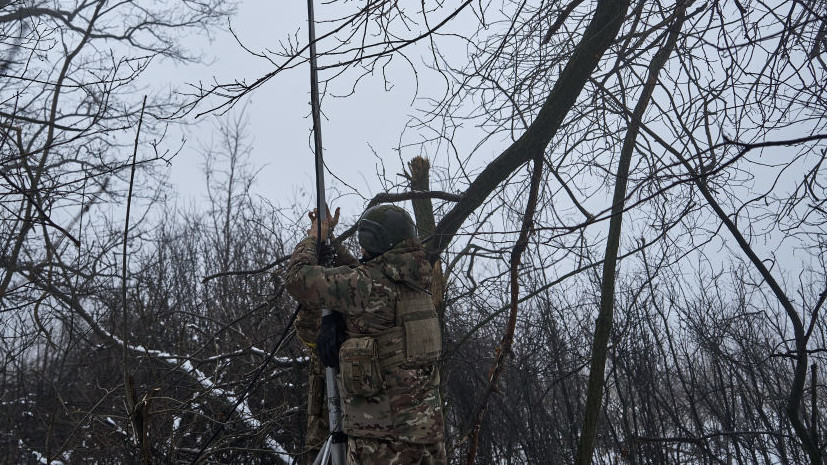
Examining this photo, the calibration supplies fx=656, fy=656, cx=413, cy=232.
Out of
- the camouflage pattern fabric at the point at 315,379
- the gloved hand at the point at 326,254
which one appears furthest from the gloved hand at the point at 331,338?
the gloved hand at the point at 326,254

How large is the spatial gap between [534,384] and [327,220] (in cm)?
540

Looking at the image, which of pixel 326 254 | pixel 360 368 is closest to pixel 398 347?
pixel 360 368

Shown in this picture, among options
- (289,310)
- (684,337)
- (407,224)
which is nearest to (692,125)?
(407,224)

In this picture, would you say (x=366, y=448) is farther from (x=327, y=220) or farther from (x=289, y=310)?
(x=289, y=310)

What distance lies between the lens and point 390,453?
368 centimetres

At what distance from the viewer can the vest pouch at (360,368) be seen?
3658 mm

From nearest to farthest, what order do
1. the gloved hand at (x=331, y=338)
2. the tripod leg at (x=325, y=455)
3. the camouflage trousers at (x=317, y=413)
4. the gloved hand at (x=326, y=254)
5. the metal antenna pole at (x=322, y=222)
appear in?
the metal antenna pole at (x=322, y=222) < the tripod leg at (x=325, y=455) < the gloved hand at (x=331, y=338) < the gloved hand at (x=326, y=254) < the camouflage trousers at (x=317, y=413)

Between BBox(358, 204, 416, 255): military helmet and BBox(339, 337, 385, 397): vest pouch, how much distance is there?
603mm

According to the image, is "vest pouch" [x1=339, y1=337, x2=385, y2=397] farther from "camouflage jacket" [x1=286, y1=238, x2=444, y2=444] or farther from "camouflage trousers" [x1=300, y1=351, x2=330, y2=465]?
"camouflage trousers" [x1=300, y1=351, x2=330, y2=465]

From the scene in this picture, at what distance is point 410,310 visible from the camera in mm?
3867

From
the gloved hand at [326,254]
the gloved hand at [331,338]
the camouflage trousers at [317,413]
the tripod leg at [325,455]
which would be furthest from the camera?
the camouflage trousers at [317,413]

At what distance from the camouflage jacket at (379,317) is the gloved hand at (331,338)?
0.05 metres

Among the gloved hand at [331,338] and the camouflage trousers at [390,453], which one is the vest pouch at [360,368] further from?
the camouflage trousers at [390,453]

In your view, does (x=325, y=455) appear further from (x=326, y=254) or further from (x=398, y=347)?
(x=326, y=254)
